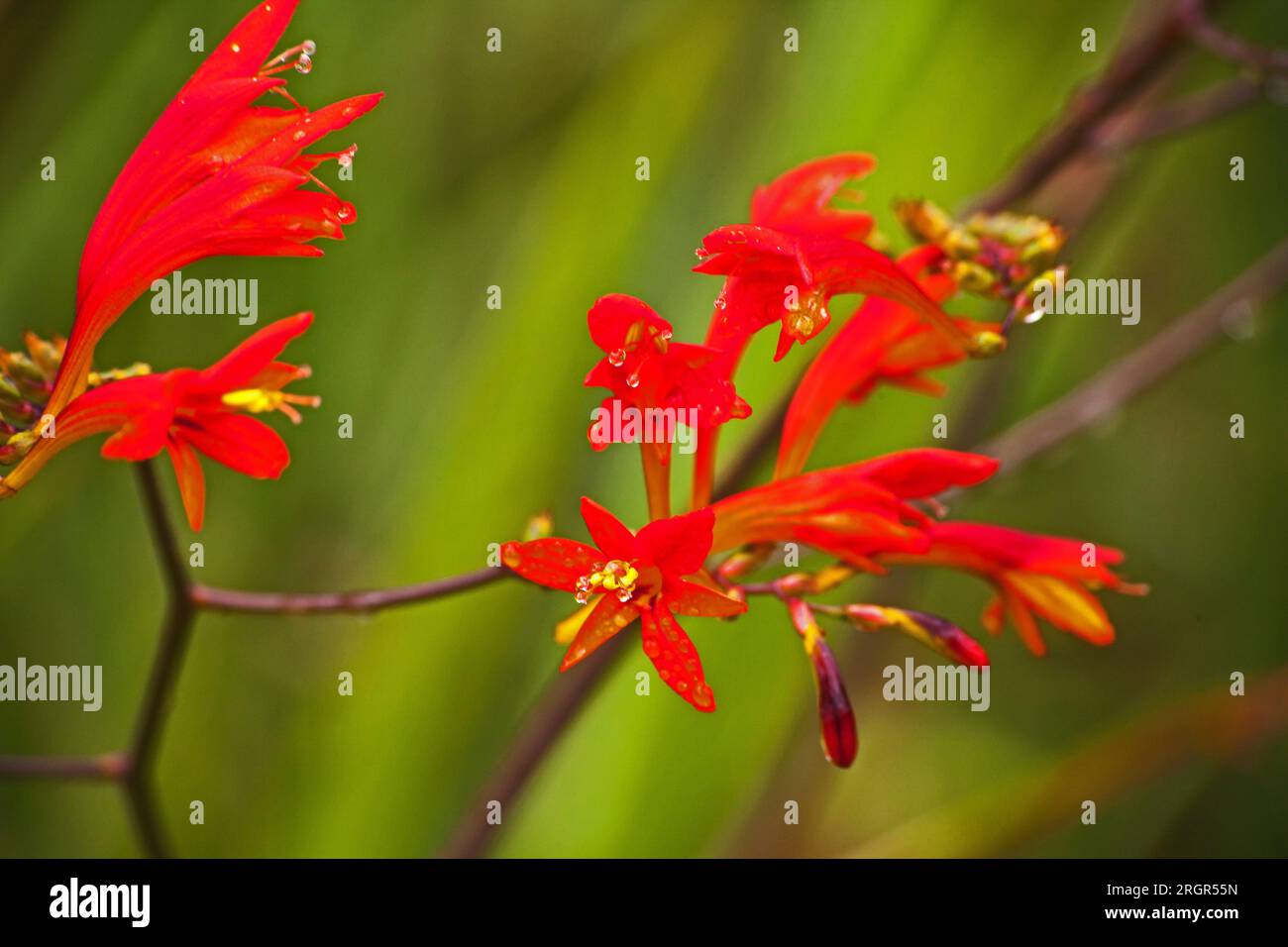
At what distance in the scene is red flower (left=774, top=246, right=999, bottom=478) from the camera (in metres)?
0.71

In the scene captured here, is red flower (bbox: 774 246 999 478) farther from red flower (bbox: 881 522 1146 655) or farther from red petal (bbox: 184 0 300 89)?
red petal (bbox: 184 0 300 89)

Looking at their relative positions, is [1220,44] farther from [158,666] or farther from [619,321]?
[158,666]

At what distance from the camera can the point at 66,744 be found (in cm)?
119

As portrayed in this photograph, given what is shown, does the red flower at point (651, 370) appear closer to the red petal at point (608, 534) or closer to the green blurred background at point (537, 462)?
the red petal at point (608, 534)

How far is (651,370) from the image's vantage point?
0.59 metres

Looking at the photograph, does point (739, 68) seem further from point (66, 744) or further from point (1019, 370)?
point (66, 744)

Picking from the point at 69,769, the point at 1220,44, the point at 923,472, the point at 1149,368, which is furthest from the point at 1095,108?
the point at 69,769

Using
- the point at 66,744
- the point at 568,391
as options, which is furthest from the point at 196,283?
the point at 66,744

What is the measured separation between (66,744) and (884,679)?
2.66ft

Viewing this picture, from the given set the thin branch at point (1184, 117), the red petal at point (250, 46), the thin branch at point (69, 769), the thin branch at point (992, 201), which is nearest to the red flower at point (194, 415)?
→ the red petal at point (250, 46)

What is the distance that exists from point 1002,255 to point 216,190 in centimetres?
41

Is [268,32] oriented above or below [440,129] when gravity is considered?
below

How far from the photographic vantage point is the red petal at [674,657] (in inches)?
22.7

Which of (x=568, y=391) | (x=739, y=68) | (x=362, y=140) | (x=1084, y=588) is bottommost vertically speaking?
(x=1084, y=588)
